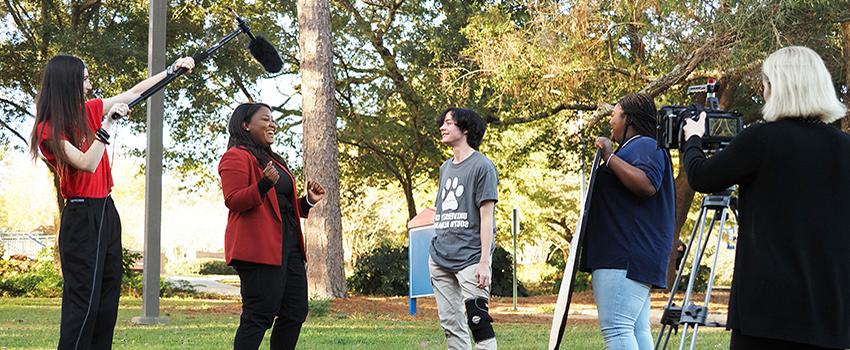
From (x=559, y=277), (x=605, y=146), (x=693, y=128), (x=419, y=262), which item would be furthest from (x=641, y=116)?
(x=559, y=277)

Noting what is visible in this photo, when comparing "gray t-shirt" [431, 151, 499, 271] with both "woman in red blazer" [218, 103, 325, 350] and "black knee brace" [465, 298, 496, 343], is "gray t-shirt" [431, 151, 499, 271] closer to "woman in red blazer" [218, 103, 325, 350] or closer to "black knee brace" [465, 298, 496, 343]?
"black knee brace" [465, 298, 496, 343]

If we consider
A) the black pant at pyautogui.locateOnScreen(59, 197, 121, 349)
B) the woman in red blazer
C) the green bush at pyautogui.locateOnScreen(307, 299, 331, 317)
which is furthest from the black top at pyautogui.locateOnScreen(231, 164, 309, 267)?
the green bush at pyautogui.locateOnScreen(307, 299, 331, 317)

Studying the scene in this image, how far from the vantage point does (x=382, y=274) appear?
24391 millimetres

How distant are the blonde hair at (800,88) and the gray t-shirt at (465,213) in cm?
259

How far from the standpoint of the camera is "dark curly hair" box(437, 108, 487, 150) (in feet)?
20.3

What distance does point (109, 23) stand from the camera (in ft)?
78.6

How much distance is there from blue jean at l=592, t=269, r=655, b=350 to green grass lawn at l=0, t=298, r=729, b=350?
441cm

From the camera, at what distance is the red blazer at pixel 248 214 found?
17.9 ft

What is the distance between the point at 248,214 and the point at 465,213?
1.32 meters

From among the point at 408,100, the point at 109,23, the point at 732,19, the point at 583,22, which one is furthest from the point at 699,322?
the point at 109,23

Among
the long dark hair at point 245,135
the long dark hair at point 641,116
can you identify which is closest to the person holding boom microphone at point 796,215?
the long dark hair at point 641,116

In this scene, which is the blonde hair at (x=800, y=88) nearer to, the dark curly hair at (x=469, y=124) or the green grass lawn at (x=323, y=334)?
the dark curly hair at (x=469, y=124)

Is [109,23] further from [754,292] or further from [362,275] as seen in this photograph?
[754,292]

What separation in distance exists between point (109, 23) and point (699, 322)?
848 inches
